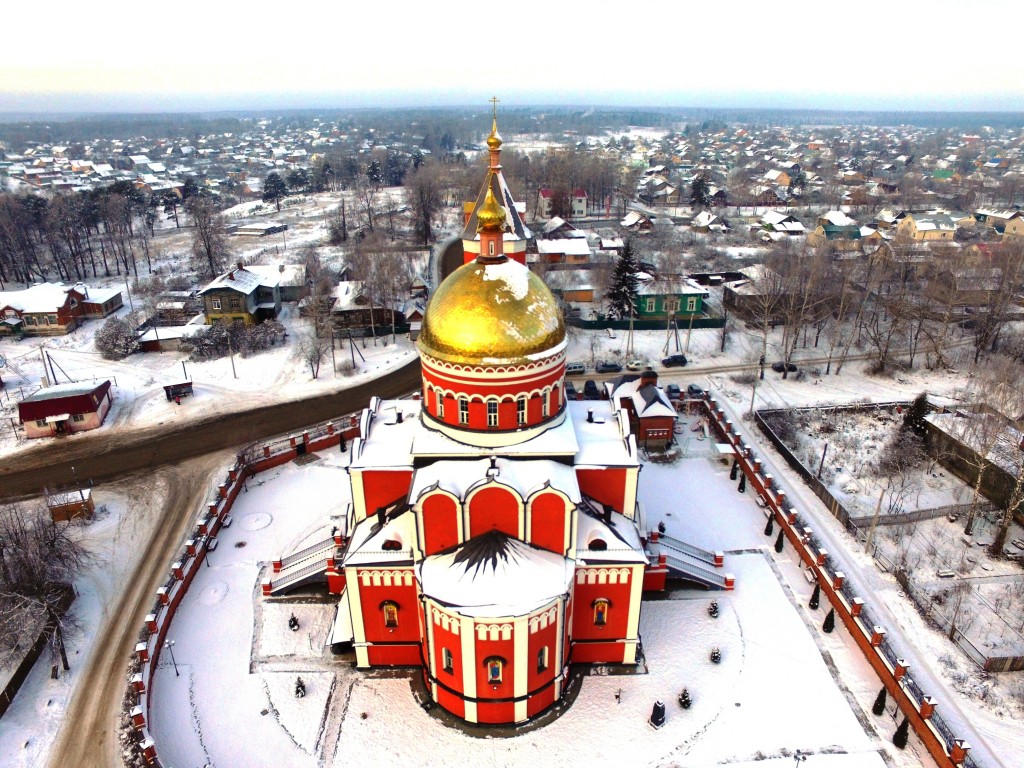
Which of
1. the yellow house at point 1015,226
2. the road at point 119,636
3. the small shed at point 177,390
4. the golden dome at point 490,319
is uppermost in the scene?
the golden dome at point 490,319

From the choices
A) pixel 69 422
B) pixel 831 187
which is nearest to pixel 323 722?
pixel 69 422

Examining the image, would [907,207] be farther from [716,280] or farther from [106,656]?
[106,656]

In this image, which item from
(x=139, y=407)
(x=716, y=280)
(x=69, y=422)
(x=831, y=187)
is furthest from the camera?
(x=831, y=187)

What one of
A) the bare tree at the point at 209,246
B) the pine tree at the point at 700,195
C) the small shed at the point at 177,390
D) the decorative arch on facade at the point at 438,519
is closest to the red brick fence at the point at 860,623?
the decorative arch on facade at the point at 438,519

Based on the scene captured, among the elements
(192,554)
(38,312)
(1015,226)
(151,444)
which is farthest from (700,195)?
(192,554)

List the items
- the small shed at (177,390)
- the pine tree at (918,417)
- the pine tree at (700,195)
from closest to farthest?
the pine tree at (918,417) < the small shed at (177,390) < the pine tree at (700,195)

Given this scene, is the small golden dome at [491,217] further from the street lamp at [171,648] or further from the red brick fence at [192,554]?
the street lamp at [171,648]

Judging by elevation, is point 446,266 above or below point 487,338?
below

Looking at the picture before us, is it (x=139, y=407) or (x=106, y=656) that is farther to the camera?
(x=139, y=407)
